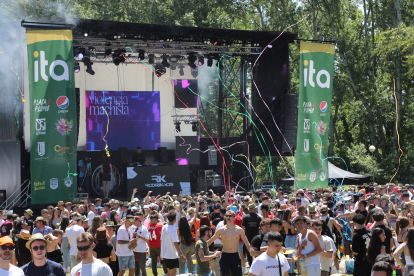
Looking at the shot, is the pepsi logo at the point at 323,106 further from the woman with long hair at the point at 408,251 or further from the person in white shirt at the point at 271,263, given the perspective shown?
the person in white shirt at the point at 271,263

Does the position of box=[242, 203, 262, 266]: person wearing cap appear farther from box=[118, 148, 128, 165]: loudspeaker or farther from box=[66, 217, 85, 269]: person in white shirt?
box=[118, 148, 128, 165]: loudspeaker

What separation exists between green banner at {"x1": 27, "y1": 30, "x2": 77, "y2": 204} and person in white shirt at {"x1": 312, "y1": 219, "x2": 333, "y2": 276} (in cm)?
881

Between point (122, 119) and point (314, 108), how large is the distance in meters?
8.26

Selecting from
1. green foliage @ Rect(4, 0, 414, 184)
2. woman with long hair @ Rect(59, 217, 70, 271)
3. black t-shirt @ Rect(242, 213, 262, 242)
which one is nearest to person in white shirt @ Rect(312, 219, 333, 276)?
black t-shirt @ Rect(242, 213, 262, 242)

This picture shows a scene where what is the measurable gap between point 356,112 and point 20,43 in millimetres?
21313

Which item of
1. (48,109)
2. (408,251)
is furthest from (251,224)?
(48,109)

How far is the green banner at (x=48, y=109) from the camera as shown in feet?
42.7

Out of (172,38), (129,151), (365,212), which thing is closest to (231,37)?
(172,38)

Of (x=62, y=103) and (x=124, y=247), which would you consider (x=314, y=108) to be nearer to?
(x=62, y=103)

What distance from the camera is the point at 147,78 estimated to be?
20.0m

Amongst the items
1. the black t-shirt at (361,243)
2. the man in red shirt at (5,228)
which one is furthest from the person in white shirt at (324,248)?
the man in red shirt at (5,228)

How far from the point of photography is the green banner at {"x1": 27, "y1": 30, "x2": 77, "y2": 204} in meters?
13.0

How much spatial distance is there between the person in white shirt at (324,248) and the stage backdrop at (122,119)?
13.7m

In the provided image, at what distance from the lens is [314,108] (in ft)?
47.4
